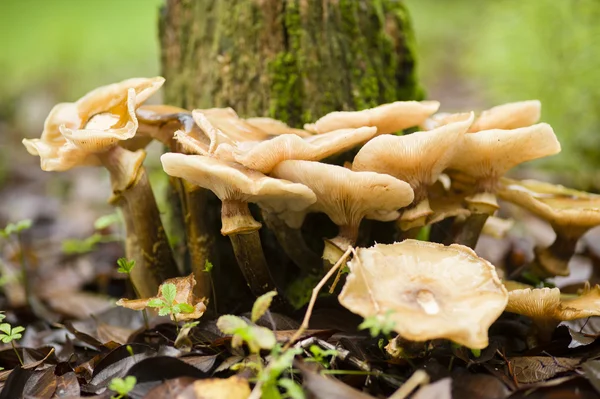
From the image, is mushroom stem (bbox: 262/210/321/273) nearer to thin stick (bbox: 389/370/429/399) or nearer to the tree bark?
the tree bark

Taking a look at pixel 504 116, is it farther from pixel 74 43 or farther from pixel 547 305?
pixel 74 43

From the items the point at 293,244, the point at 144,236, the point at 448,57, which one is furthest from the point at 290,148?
the point at 448,57

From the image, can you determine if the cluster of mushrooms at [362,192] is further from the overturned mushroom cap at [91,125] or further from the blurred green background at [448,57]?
the blurred green background at [448,57]

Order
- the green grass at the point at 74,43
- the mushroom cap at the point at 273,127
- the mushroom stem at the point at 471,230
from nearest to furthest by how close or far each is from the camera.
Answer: the mushroom cap at the point at 273,127 < the mushroom stem at the point at 471,230 < the green grass at the point at 74,43

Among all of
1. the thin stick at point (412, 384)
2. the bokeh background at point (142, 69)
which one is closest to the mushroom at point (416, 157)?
the thin stick at point (412, 384)

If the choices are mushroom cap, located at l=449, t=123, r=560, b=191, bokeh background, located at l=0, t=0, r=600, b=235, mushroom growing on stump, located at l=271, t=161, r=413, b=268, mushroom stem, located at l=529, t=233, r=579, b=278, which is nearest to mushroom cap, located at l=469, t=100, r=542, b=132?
mushroom cap, located at l=449, t=123, r=560, b=191
